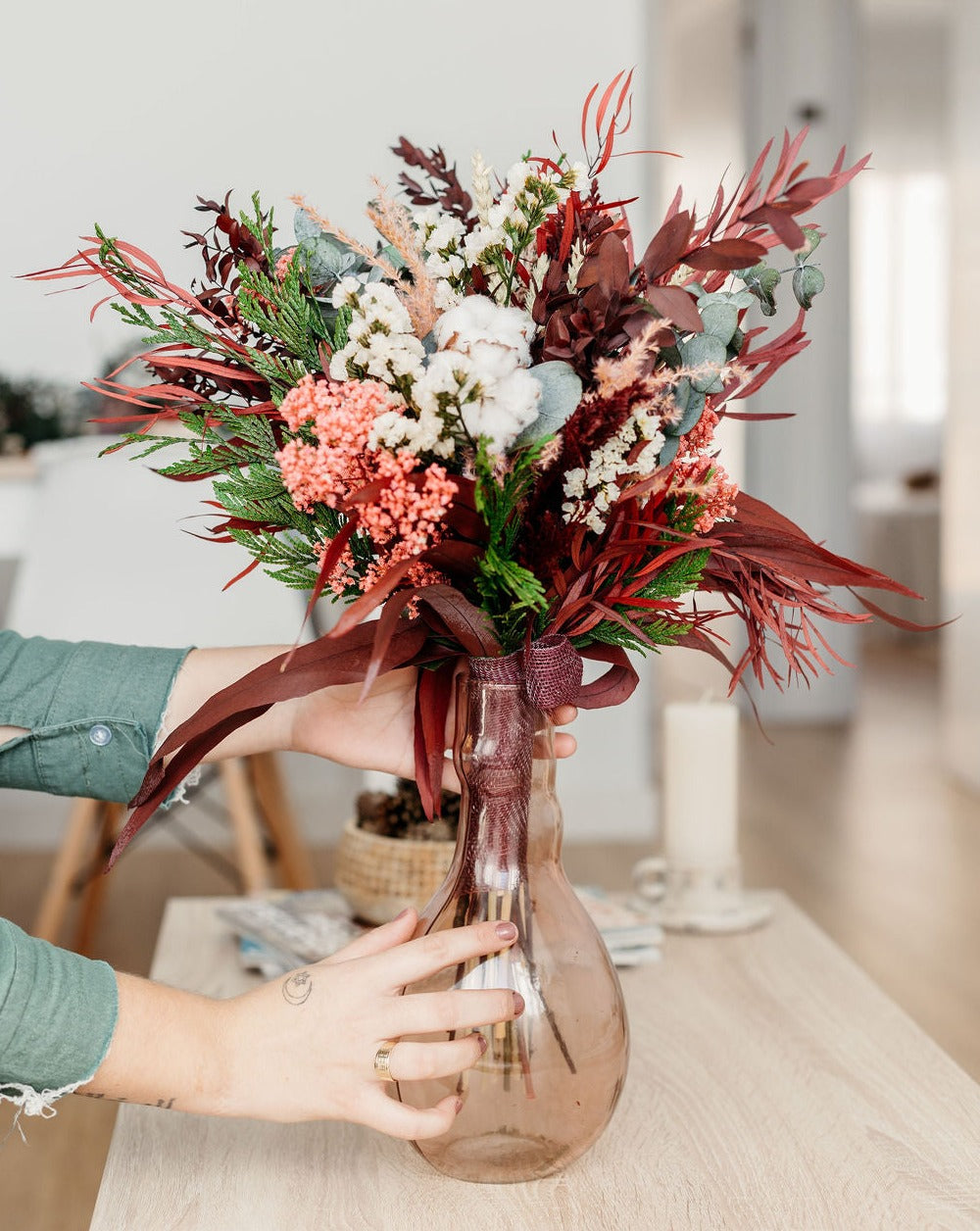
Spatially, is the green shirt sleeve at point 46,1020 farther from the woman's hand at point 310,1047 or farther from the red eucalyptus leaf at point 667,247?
the red eucalyptus leaf at point 667,247

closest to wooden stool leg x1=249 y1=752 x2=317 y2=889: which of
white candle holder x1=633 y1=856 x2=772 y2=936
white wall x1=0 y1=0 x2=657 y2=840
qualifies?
white wall x1=0 y1=0 x2=657 y2=840

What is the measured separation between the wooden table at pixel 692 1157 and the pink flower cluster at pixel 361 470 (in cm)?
34

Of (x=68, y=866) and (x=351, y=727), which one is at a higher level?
(x=351, y=727)

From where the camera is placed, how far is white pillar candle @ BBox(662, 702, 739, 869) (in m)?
1.19

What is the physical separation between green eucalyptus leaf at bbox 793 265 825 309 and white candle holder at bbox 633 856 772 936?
2.16 feet

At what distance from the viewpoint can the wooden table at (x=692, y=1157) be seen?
649mm

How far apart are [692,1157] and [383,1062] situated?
21 cm

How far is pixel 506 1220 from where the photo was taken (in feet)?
2.10

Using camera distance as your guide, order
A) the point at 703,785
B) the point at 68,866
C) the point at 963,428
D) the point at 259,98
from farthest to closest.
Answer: the point at 963,428
the point at 259,98
the point at 68,866
the point at 703,785

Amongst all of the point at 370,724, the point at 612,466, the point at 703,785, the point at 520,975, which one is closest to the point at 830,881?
the point at 703,785

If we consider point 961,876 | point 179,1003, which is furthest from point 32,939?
point 961,876

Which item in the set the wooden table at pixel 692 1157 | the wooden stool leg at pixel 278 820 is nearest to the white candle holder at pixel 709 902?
the wooden table at pixel 692 1157

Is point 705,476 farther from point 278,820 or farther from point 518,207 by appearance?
point 278,820

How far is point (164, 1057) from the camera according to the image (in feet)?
2.01
